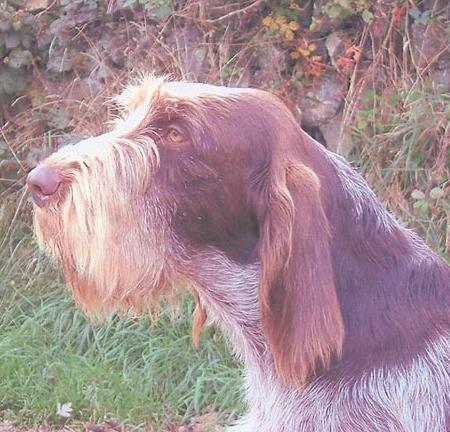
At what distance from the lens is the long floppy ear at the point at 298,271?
101 inches

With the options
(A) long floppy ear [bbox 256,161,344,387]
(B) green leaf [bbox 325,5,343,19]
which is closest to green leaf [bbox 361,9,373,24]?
(B) green leaf [bbox 325,5,343,19]

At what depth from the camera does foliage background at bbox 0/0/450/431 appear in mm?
5250

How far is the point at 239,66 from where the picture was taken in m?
6.44

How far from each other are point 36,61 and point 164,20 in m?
1.03

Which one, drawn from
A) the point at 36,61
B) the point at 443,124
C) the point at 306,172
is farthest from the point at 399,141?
the point at 306,172

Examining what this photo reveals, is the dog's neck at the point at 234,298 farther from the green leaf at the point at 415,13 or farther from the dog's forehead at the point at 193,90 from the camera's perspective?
the green leaf at the point at 415,13

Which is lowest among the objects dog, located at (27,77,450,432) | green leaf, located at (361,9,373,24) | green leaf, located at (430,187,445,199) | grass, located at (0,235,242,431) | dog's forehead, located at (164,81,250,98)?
grass, located at (0,235,242,431)

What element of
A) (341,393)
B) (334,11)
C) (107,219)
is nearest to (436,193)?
(334,11)

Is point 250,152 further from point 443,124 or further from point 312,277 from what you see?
point 443,124

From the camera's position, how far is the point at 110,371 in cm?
534

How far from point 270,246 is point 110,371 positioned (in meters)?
2.92

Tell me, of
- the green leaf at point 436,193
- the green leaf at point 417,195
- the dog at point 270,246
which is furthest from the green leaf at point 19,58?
the dog at point 270,246

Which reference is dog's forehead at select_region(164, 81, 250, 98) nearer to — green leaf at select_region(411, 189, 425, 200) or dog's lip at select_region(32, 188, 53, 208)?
dog's lip at select_region(32, 188, 53, 208)

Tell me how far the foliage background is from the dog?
88.5 inches
